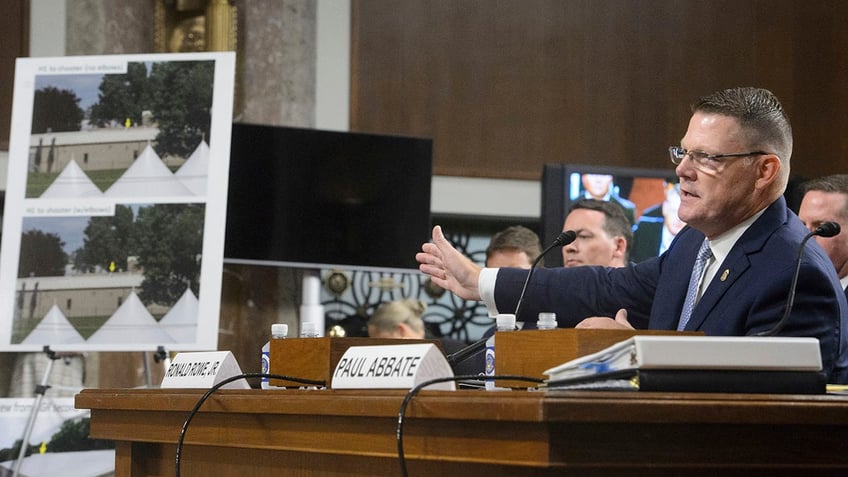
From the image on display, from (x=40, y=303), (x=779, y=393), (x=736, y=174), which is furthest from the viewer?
(x=40, y=303)

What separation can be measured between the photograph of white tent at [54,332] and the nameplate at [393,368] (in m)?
2.81

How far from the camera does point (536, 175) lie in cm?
725

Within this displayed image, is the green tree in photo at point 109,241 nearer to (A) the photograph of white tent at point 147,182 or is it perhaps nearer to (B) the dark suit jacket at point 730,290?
(A) the photograph of white tent at point 147,182

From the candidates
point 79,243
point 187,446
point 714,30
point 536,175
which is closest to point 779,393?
point 187,446

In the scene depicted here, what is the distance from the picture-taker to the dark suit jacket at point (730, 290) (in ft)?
7.36

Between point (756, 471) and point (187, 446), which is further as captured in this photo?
point (187, 446)

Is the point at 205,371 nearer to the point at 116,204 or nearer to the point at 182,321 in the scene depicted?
the point at 182,321

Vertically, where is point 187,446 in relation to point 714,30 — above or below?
below

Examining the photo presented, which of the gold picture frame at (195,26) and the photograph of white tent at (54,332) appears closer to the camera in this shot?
the photograph of white tent at (54,332)

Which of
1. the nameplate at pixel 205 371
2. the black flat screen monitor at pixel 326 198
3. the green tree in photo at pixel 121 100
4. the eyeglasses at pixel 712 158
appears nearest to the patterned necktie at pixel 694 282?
the eyeglasses at pixel 712 158

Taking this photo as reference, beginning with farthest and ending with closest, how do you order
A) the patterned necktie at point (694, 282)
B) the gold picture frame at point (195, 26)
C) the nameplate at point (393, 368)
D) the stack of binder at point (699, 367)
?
the gold picture frame at point (195, 26)
the patterned necktie at point (694, 282)
the nameplate at point (393, 368)
the stack of binder at point (699, 367)

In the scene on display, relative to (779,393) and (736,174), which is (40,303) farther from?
(779,393)

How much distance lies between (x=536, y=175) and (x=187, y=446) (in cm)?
529

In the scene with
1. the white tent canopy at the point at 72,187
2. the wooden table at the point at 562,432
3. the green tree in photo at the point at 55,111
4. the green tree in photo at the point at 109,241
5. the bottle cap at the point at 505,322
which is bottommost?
the wooden table at the point at 562,432
